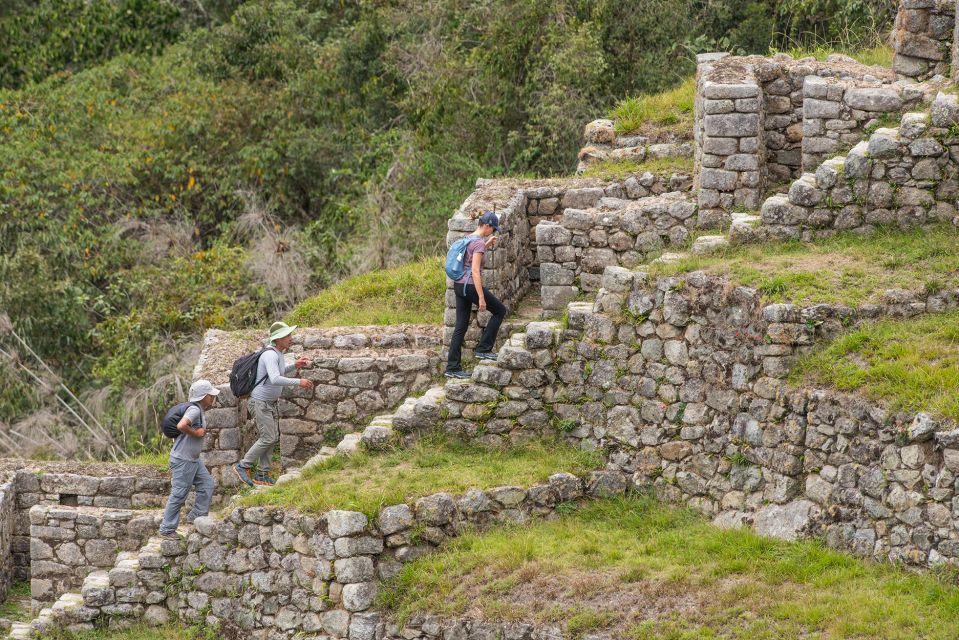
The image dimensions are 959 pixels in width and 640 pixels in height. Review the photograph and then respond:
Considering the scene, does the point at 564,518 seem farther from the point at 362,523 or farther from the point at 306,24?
the point at 306,24

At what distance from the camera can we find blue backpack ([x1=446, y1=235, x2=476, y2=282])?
15531 mm

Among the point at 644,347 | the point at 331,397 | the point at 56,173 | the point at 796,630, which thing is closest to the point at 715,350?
the point at 644,347

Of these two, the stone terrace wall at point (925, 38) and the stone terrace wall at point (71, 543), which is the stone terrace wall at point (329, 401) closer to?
the stone terrace wall at point (71, 543)

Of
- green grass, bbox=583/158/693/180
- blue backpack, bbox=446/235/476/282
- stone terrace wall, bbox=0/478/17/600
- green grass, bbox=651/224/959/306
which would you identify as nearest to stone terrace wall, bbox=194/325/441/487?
blue backpack, bbox=446/235/476/282

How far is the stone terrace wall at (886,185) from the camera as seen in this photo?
14.3 meters

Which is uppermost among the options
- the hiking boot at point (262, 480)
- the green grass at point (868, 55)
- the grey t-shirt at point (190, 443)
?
the green grass at point (868, 55)

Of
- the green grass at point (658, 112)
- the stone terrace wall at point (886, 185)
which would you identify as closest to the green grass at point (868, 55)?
the green grass at point (658, 112)

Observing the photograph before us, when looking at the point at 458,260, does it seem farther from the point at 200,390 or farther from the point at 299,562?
the point at 299,562

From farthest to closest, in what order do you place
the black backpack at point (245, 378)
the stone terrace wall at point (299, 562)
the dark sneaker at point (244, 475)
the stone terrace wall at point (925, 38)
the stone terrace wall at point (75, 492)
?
the stone terrace wall at point (75, 492) < the stone terrace wall at point (925, 38) < the dark sneaker at point (244, 475) < the black backpack at point (245, 378) < the stone terrace wall at point (299, 562)

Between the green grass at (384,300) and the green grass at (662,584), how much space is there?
4.88 meters

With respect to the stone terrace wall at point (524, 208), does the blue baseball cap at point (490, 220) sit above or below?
above

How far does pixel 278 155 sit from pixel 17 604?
11490 mm

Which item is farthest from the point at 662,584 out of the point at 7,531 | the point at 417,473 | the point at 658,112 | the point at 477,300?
the point at 658,112

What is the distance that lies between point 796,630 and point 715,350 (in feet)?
9.75
